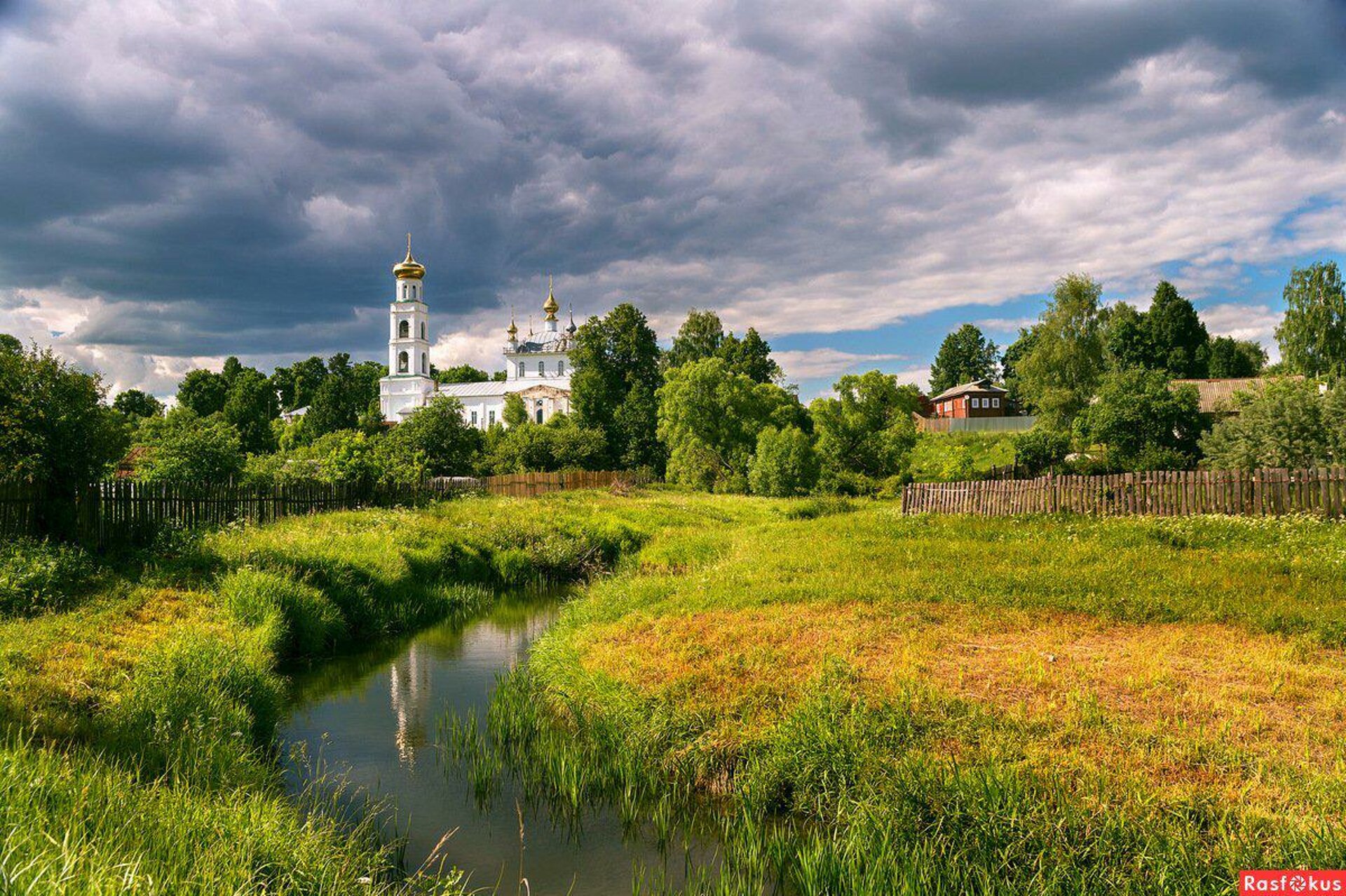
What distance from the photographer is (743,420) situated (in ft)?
167

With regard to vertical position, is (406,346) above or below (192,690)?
above

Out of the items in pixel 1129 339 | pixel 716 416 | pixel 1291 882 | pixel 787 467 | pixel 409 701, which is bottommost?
pixel 409 701

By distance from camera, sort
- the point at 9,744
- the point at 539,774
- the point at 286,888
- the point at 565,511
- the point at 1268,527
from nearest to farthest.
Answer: the point at 286,888 → the point at 9,744 → the point at 539,774 → the point at 1268,527 → the point at 565,511

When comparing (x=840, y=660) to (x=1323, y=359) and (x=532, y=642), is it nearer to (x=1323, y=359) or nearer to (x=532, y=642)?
(x=532, y=642)

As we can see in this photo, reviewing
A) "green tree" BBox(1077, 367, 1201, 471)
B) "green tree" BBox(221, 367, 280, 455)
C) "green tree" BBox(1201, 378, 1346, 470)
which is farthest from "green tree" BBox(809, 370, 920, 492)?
"green tree" BBox(221, 367, 280, 455)

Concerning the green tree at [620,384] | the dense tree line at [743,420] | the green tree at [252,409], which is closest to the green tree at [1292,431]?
the dense tree line at [743,420]

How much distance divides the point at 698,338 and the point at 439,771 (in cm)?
6326

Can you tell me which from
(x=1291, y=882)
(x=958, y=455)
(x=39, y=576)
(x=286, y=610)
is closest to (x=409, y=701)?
(x=286, y=610)

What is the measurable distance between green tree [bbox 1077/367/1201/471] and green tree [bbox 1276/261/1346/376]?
54.2 feet

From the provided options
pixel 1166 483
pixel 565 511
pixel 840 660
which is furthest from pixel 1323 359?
pixel 840 660

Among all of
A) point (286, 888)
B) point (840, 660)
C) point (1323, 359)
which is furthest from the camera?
point (1323, 359)

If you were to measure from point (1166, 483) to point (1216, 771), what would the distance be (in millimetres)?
14567

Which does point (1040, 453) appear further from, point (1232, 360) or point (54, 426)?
point (1232, 360)

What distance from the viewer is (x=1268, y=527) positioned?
1480cm
